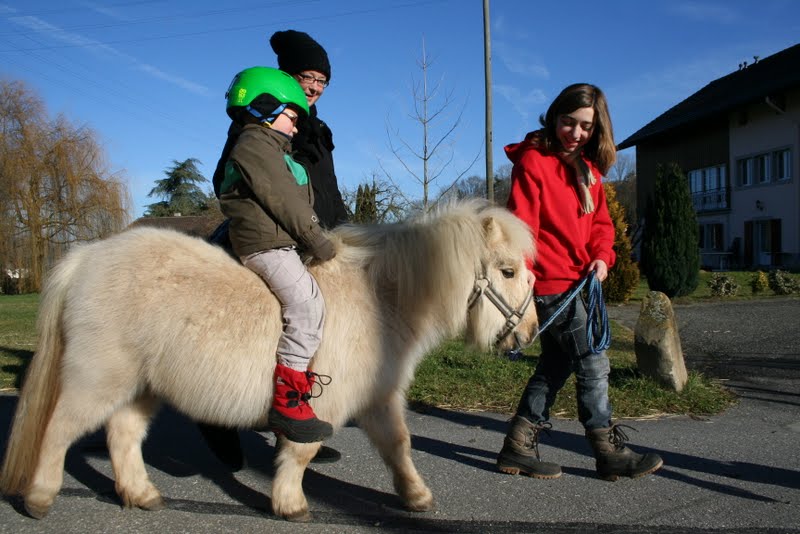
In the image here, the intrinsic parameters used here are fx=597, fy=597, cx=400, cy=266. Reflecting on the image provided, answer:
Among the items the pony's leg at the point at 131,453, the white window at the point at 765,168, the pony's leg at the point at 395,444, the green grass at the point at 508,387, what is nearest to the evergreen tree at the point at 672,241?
the green grass at the point at 508,387

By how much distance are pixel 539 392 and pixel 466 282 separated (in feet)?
3.56

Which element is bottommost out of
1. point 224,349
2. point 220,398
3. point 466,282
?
point 220,398

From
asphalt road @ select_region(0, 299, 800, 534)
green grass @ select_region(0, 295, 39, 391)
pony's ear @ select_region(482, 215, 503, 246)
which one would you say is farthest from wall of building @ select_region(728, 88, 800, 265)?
green grass @ select_region(0, 295, 39, 391)

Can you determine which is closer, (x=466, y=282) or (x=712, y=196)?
(x=466, y=282)

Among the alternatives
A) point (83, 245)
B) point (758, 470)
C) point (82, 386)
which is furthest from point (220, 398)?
point (758, 470)

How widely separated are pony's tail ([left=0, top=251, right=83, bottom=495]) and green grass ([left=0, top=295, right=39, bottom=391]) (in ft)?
11.5

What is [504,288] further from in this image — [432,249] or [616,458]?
[616,458]

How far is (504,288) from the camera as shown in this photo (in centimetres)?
329

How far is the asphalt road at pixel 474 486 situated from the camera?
3066 mm

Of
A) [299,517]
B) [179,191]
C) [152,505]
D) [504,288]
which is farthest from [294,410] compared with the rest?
[179,191]

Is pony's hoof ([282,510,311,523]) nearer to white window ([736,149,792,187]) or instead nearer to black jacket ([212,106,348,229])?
black jacket ([212,106,348,229])

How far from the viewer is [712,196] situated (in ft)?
99.4

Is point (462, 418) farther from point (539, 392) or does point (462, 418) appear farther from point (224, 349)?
point (224, 349)

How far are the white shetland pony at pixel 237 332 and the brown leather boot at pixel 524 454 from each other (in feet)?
2.38
